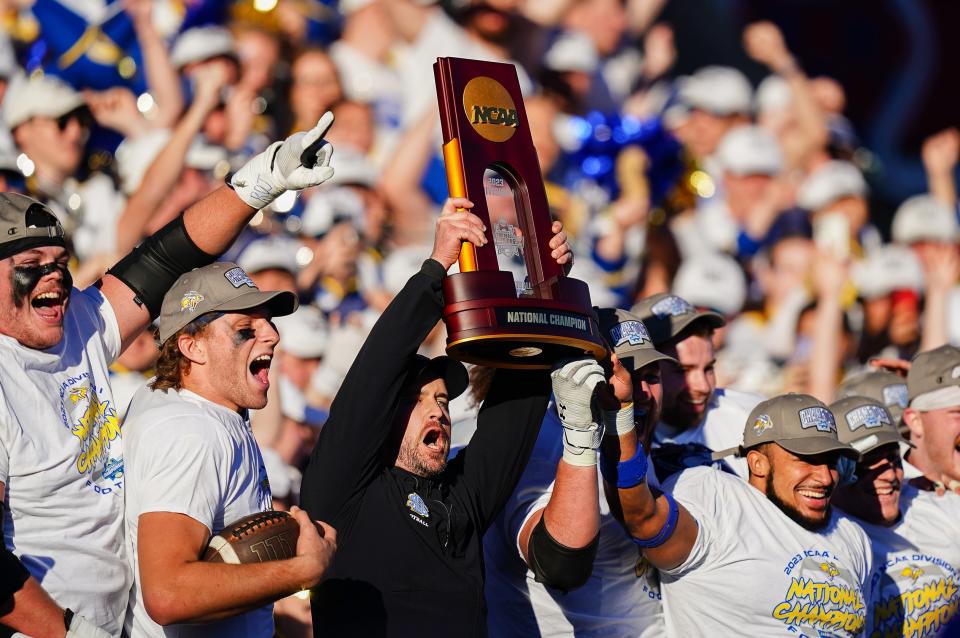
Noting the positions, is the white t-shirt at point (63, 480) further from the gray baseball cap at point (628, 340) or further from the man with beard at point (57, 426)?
the gray baseball cap at point (628, 340)

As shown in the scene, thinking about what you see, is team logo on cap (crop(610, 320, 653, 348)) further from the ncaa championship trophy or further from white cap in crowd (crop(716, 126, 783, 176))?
white cap in crowd (crop(716, 126, 783, 176))

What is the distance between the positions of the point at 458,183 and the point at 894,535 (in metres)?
2.65

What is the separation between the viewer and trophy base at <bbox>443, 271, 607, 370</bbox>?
3609 mm

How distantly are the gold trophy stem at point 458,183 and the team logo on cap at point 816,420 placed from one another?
5.07 ft

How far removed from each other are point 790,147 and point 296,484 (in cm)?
807

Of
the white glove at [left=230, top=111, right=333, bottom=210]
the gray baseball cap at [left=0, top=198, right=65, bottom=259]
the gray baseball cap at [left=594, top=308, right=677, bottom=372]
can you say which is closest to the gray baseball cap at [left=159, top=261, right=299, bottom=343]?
the white glove at [left=230, top=111, right=333, bottom=210]

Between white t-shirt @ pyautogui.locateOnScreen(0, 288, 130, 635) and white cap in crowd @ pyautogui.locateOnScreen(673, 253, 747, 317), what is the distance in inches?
249

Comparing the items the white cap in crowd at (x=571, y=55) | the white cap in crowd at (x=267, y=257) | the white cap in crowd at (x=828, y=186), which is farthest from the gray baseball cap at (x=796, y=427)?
the white cap in crowd at (x=828, y=186)

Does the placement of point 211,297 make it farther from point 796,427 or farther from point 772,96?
point 772,96

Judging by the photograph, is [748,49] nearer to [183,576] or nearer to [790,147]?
[790,147]

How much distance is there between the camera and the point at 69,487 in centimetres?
352

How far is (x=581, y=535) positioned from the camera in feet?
12.8

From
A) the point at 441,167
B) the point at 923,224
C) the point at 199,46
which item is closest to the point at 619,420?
the point at 199,46

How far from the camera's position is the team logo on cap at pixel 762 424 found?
4.69 m
